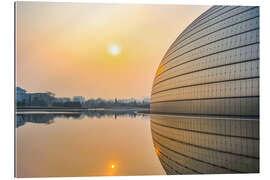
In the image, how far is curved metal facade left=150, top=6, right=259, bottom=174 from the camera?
4.61 m

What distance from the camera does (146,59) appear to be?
311 inches

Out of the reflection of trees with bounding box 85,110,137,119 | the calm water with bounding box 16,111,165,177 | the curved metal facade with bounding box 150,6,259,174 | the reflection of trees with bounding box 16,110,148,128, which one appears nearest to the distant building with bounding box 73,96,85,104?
the calm water with bounding box 16,111,165,177

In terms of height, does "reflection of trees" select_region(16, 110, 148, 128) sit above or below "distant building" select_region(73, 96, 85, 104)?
below

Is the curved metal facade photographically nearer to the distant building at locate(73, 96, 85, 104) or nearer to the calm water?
the calm water

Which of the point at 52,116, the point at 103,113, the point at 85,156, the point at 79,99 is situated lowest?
the point at 85,156

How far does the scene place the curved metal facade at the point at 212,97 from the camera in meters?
4.61

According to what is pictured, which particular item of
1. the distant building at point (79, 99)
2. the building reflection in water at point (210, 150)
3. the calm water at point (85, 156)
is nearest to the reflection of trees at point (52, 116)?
the calm water at point (85, 156)

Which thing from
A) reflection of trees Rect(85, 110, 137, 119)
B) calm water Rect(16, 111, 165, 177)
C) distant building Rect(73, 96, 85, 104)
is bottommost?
calm water Rect(16, 111, 165, 177)

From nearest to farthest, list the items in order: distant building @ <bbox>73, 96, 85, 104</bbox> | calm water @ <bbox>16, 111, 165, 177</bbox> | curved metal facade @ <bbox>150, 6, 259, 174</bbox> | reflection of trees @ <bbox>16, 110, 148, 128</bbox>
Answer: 1. calm water @ <bbox>16, 111, 165, 177</bbox>
2. curved metal facade @ <bbox>150, 6, 259, 174</bbox>
3. reflection of trees @ <bbox>16, 110, 148, 128</bbox>
4. distant building @ <bbox>73, 96, 85, 104</bbox>

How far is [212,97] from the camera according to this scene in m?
9.44

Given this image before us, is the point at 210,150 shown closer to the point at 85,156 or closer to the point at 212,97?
the point at 85,156

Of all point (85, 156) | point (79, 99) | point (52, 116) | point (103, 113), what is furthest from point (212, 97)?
point (52, 116)
